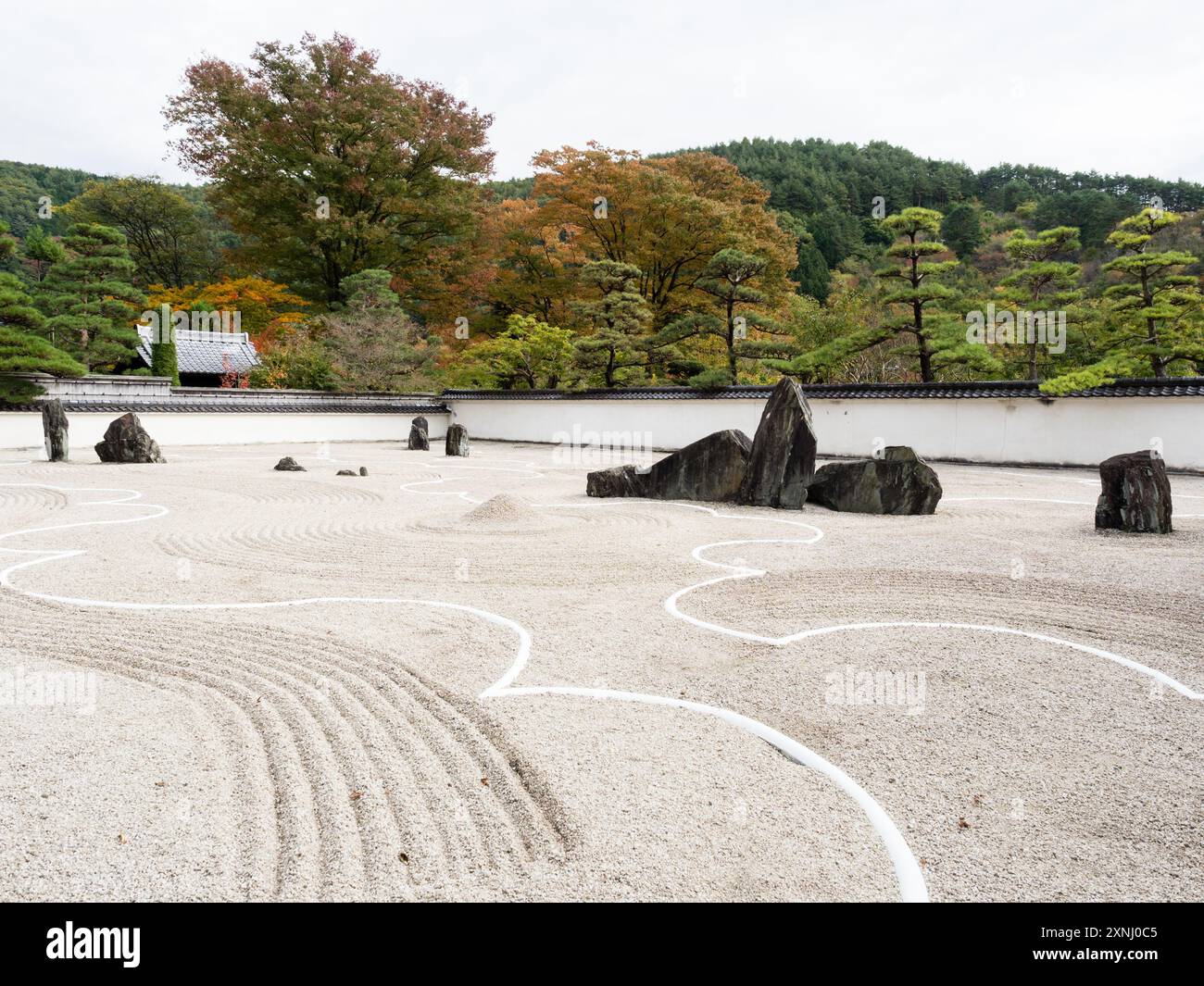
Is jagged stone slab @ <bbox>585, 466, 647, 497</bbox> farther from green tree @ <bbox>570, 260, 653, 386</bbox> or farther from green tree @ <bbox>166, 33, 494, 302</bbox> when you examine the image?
green tree @ <bbox>166, 33, 494, 302</bbox>

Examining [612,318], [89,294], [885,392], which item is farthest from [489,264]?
[885,392]

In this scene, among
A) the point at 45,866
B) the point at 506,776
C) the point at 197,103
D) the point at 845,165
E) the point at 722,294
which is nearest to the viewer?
the point at 45,866

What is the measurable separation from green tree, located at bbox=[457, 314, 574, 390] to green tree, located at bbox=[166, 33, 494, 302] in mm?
7107

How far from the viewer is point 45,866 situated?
219 centimetres

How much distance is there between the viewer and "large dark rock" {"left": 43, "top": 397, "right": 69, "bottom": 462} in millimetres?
13953

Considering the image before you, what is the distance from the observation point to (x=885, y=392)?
663 inches

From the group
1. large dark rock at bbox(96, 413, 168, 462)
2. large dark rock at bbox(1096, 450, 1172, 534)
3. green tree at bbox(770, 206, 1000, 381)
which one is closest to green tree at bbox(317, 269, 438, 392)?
large dark rock at bbox(96, 413, 168, 462)

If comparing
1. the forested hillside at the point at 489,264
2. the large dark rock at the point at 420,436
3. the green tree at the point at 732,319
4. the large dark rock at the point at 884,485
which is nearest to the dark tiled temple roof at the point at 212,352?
the forested hillside at the point at 489,264
